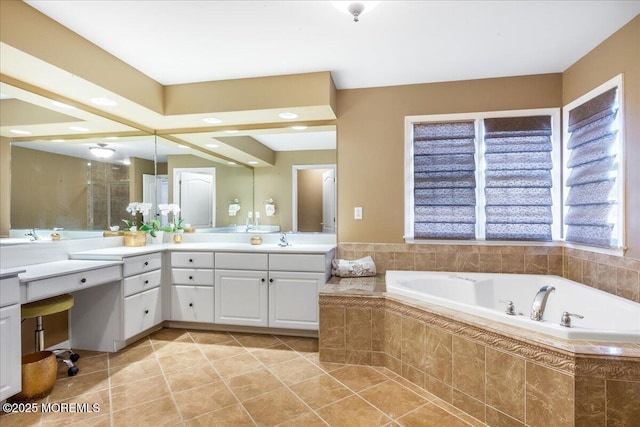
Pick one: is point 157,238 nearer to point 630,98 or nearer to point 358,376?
point 358,376

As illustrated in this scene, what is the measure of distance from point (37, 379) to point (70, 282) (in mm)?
586

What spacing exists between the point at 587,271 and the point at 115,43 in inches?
154

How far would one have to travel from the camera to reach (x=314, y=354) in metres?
2.63

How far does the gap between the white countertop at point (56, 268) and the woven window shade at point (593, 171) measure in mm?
3653

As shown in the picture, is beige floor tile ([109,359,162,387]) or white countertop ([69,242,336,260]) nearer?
beige floor tile ([109,359,162,387])

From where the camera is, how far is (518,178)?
290cm

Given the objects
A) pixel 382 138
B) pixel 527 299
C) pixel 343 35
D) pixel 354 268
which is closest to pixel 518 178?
pixel 527 299

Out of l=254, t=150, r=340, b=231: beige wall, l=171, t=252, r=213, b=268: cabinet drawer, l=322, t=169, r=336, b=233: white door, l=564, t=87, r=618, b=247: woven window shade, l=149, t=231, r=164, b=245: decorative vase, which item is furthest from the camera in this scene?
l=149, t=231, r=164, b=245: decorative vase

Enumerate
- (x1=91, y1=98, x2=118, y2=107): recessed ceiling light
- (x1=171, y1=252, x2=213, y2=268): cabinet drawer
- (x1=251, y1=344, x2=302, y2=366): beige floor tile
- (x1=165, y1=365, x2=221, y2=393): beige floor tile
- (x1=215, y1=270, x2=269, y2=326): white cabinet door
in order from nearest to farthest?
(x1=165, y1=365, x2=221, y2=393): beige floor tile
(x1=251, y1=344, x2=302, y2=366): beige floor tile
(x1=91, y1=98, x2=118, y2=107): recessed ceiling light
(x1=215, y1=270, x2=269, y2=326): white cabinet door
(x1=171, y1=252, x2=213, y2=268): cabinet drawer

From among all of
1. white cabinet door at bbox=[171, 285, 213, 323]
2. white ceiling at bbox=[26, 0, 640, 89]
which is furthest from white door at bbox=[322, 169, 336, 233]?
white cabinet door at bbox=[171, 285, 213, 323]

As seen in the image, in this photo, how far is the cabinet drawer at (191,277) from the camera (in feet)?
10.0

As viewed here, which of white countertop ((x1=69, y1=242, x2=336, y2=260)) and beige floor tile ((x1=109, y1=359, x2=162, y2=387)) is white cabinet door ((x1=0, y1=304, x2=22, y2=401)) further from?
white countertop ((x1=69, y1=242, x2=336, y2=260))

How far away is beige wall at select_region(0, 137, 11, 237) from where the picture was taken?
88.0 inches

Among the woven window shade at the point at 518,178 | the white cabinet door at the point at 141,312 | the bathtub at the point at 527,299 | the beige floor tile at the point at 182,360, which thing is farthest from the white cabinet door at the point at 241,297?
the woven window shade at the point at 518,178
